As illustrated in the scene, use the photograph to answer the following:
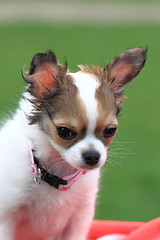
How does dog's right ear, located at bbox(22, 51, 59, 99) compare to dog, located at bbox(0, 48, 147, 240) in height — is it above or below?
above

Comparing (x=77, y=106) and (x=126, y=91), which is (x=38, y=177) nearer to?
(x=77, y=106)

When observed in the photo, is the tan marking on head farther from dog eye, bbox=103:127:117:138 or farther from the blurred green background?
the blurred green background

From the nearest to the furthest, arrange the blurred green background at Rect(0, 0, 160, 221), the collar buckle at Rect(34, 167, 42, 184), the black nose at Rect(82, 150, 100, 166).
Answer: the black nose at Rect(82, 150, 100, 166), the collar buckle at Rect(34, 167, 42, 184), the blurred green background at Rect(0, 0, 160, 221)

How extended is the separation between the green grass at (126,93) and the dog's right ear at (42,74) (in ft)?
1.80

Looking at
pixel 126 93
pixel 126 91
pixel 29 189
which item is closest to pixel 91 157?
pixel 29 189

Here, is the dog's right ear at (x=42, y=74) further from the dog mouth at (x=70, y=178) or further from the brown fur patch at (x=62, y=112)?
the dog mouth at (x=70, y=178)

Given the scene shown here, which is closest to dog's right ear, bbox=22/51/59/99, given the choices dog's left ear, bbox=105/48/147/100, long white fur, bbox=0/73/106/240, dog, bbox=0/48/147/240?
dog, bbox=0/48/147/240

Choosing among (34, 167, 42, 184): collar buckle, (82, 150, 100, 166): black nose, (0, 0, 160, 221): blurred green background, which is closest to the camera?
(82, 150, 100, 166): black nose

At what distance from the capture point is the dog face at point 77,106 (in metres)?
3.34

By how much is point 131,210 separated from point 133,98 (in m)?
4.77

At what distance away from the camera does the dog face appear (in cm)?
334

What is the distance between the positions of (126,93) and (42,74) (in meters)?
5.02

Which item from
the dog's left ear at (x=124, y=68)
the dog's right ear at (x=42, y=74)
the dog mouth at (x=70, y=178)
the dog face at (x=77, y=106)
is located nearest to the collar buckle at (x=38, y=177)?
A: the dog mouth at (x=70, y=178)

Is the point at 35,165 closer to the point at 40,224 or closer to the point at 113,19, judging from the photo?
the point at 40,224
